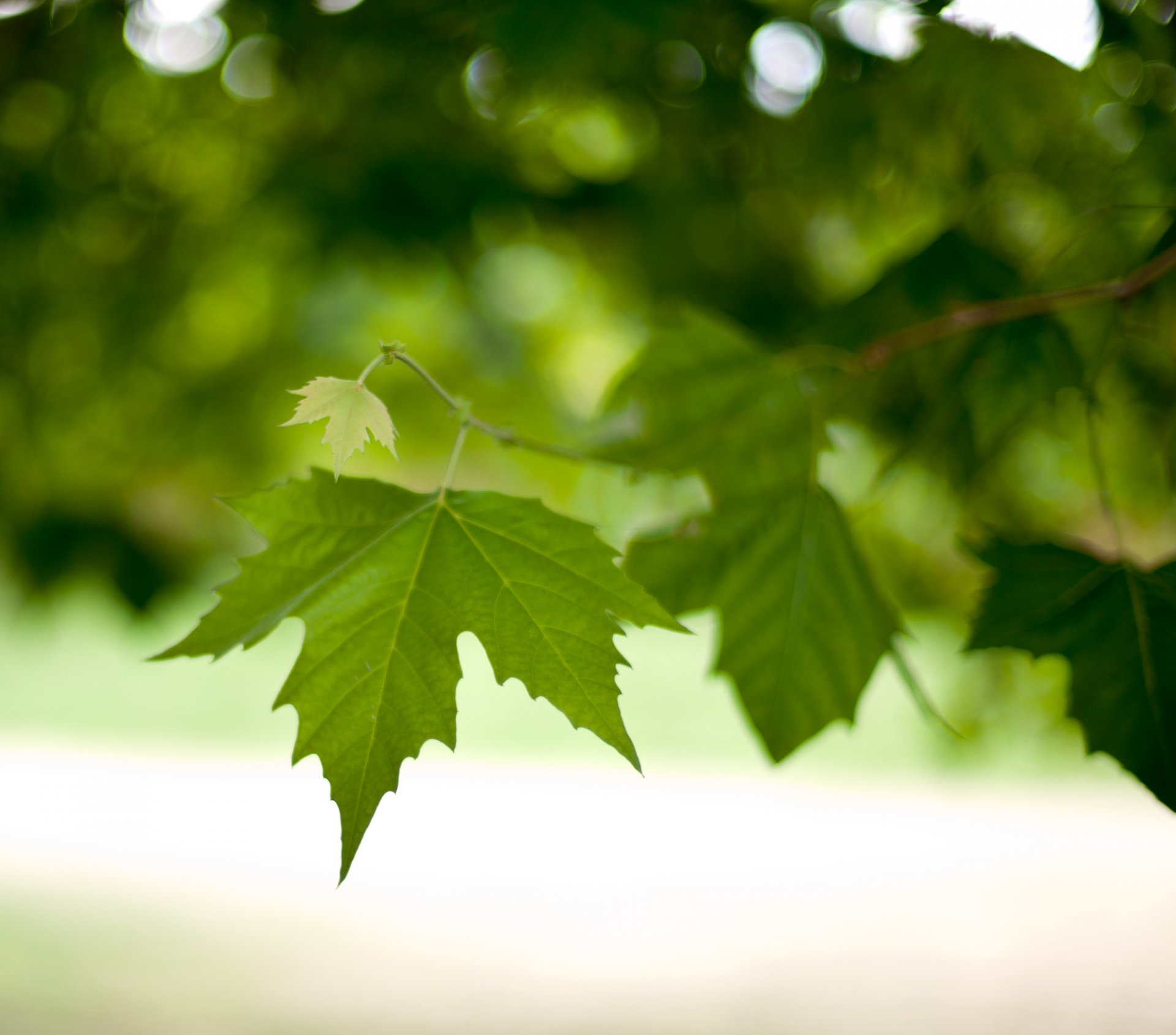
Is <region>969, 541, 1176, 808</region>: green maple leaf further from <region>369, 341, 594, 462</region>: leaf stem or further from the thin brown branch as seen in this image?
<region>369, 341, 594, 462</region>: leaf stem

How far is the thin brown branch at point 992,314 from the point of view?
687 mm

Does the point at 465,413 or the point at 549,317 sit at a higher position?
the point at 549,317

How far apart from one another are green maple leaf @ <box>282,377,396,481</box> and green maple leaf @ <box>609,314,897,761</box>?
0.30 meters

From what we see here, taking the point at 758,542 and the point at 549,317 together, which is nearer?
the point at 758,542

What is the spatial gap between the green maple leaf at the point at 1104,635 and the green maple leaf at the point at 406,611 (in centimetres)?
28

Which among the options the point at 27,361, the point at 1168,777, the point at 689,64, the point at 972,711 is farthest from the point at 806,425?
the point at 27,361

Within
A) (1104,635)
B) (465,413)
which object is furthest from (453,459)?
(1104,635)

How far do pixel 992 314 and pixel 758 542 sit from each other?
244mm

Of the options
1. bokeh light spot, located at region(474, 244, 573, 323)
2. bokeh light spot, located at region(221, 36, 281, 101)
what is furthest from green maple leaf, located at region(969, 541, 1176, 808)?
bokeh light spot, located at region(474, 244, 573, 323)

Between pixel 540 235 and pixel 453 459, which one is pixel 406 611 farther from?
pixel 540 235

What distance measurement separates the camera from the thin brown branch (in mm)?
687

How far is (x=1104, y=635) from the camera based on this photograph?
64cm

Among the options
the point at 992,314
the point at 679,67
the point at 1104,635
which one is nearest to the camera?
the point at 1104,635

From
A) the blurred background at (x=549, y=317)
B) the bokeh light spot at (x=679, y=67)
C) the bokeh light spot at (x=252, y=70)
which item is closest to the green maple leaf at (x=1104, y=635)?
the blurred background at (x=549, y=317)
